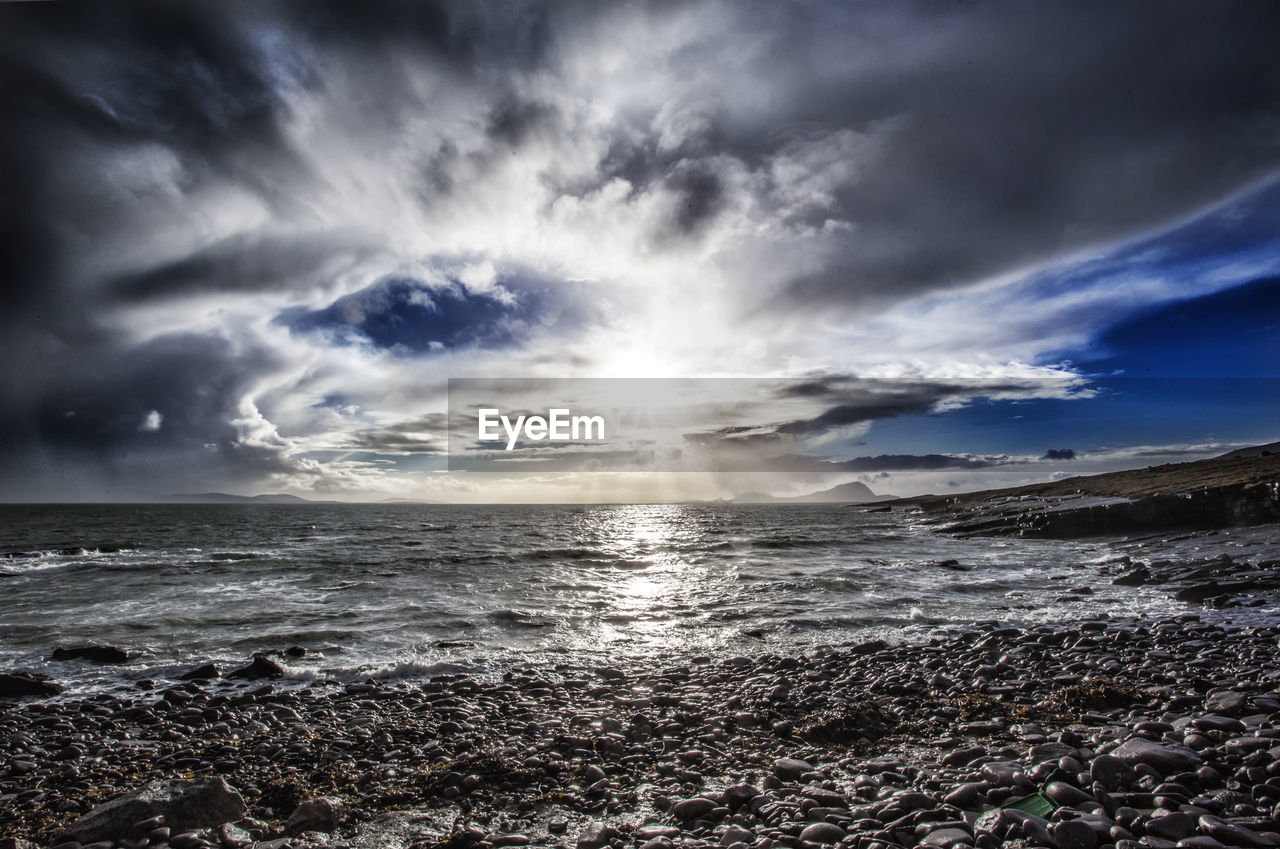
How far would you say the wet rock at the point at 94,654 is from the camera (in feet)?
35.7

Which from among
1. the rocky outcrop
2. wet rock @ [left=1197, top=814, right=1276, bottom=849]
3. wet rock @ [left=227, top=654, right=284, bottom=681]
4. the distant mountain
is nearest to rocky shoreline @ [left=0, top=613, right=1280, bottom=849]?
wet rock @ [left=1197, top=814, right=1276, bottom=849]

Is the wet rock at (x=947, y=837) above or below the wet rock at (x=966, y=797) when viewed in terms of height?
above

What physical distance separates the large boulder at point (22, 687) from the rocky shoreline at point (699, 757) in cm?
58

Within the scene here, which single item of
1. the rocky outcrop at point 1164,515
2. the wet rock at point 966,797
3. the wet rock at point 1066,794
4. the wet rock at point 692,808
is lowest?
the rocky outcrop at point 1164,515

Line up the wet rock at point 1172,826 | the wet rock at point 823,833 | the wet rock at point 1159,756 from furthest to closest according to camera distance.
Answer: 1. the wet rock at point 1159,756
2. the wet rock at point 823,833
3. the wet rock at point 1172,826

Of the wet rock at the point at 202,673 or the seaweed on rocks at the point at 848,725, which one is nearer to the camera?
the seaweed on rocks at the point at 848,725

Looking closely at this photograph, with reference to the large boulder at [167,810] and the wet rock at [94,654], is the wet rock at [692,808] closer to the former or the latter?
the large boulder at [167,810]

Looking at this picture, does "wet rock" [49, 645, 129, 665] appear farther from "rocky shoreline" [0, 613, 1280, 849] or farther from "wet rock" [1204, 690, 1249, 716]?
"wet rock" [1204, 690, 1249, 716]

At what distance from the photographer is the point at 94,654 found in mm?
11047

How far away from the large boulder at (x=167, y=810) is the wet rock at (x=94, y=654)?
7.89 metres

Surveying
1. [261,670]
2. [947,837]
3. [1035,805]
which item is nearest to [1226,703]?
[1035,805]

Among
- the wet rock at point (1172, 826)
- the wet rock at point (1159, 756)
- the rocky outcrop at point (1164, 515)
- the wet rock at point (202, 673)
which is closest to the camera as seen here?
the wet rock at point (1172, 826)

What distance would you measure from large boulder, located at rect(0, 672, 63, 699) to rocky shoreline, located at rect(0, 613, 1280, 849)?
58 centimetres

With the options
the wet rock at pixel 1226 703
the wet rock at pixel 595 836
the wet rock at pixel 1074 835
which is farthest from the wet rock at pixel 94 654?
the wet rock at pixel 1226 703
